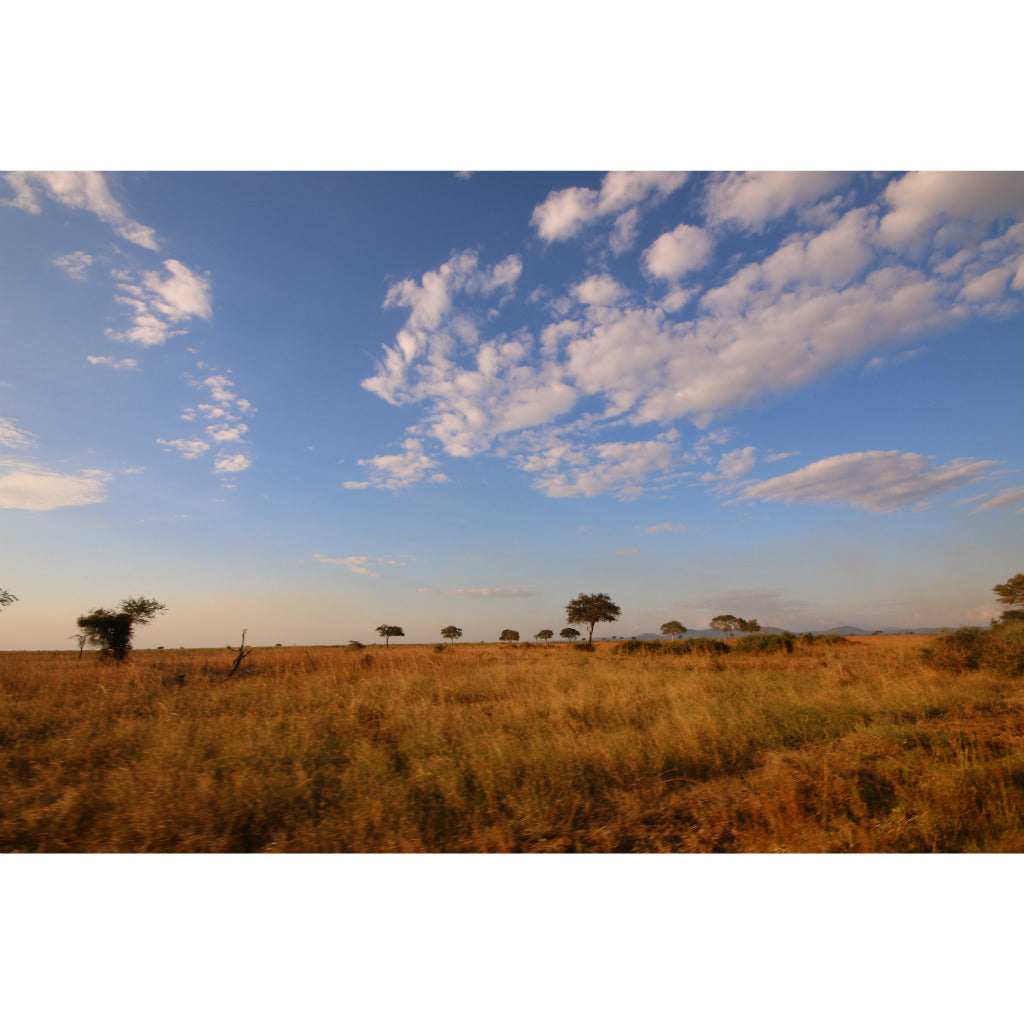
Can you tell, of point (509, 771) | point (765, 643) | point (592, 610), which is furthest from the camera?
point (592, 610)

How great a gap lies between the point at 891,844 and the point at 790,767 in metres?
1.30

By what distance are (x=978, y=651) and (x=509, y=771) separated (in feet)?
51.4

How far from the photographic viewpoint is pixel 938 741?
5.12 metres

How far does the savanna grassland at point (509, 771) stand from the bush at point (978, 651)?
4668mm

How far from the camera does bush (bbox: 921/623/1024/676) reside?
11312 millimetres

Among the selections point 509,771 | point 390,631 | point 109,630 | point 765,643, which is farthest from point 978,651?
point 390,631

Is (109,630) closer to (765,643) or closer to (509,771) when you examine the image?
(509,771)

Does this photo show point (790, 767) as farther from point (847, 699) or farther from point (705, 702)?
point (847, 699)

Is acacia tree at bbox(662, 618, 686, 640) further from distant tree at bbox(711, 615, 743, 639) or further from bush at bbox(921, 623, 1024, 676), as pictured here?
bush at bbox(921, 623, 1024, 676)

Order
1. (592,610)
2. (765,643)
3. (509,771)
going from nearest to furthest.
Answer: (509,771) → (765,643) → (592,610)

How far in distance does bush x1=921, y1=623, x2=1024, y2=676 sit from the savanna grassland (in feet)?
15.3

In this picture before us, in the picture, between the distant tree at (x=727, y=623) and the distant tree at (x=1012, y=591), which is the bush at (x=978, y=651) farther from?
the distant tree at (x=727, y=623)

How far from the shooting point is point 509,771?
13.8 feet

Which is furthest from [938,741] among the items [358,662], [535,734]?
[358,662]
